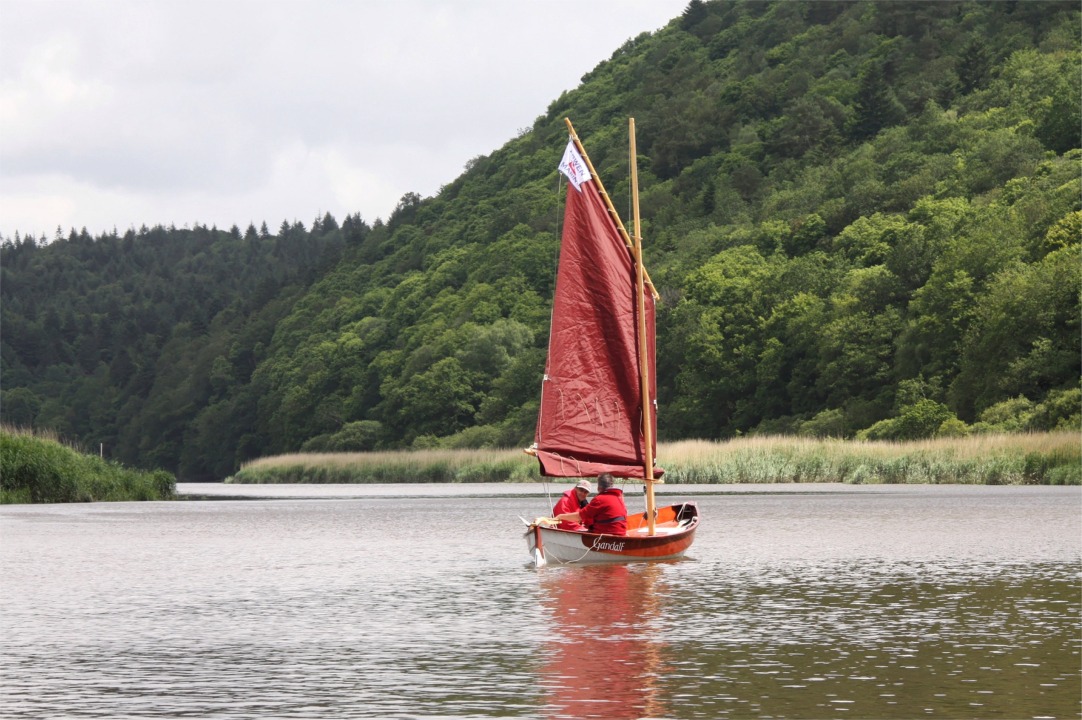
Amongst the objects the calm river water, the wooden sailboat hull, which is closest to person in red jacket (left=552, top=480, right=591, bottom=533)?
the wooden sailboat hull

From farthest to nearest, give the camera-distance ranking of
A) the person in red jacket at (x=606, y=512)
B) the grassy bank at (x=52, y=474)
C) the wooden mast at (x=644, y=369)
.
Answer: the grassy bank at (x=52, y=474)
the wooden mast at (x=644, y=369)
the person in red jacket at (x=606, y=512)

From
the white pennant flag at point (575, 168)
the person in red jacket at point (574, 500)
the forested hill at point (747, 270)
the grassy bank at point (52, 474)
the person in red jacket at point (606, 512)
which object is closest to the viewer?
the person in red jacket at point (606, 512)

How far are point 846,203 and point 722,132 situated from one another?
4335 cm

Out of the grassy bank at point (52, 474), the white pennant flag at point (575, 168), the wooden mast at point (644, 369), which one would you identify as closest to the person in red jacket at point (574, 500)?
the wooden mast at point (644, 369)

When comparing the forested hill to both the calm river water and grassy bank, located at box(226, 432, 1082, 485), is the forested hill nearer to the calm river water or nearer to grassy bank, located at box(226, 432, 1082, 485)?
grassy bank, located at box(226, 432, 1082, 485)

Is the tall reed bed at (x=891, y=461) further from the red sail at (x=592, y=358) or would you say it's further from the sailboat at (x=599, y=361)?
the red sail at (x=592, y=358)

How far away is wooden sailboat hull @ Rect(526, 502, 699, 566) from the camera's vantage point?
2472 cm

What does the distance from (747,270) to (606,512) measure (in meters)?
87.5

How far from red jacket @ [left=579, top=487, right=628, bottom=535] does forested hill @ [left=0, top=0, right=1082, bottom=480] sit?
4382cm

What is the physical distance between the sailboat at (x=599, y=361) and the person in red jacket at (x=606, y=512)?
42 centimetres

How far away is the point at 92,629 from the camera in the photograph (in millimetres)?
16547

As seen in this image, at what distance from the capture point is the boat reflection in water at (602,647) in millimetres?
11734

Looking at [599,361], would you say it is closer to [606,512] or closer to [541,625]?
[606,512]

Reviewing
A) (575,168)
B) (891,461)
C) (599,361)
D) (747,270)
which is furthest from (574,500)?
(747,270)
